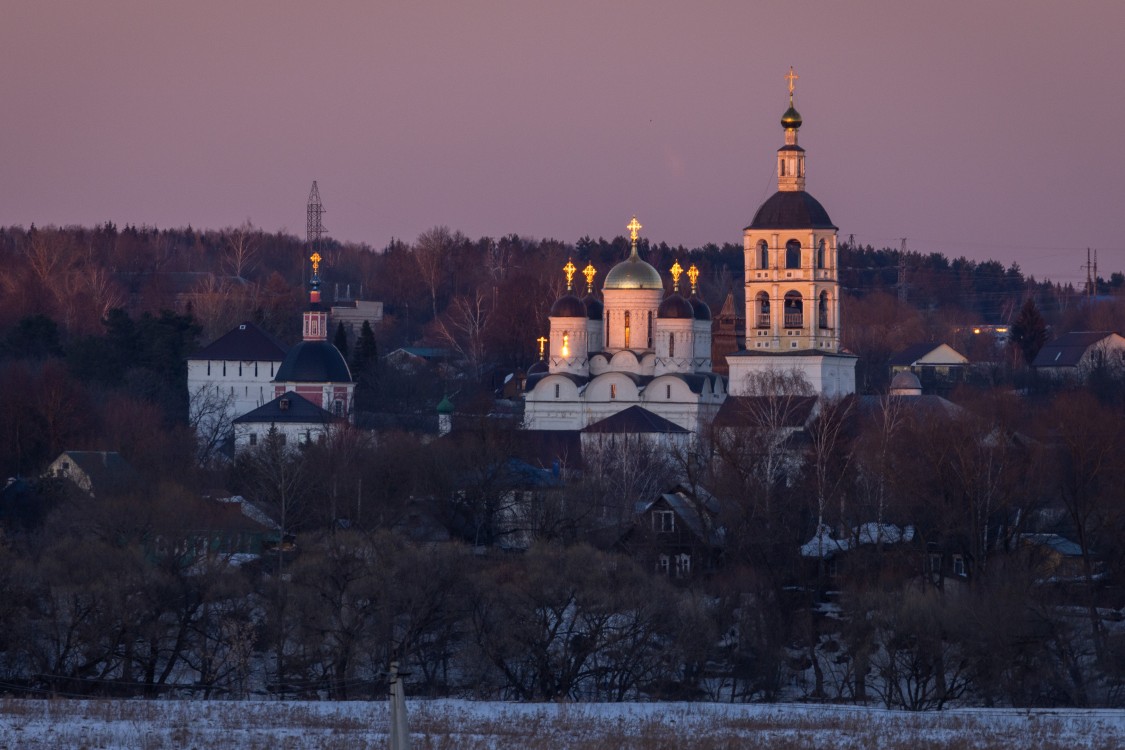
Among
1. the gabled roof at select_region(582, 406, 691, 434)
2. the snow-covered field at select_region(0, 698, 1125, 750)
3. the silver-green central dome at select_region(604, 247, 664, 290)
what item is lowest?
the snow-covered field at select_region(0, 698, 1125, 750)

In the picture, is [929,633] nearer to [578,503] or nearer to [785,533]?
[785,533]

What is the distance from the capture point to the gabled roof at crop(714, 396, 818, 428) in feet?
152

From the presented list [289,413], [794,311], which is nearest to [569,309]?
[794,311]

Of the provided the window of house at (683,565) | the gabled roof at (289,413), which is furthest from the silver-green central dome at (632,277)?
the window of house at (683,565)

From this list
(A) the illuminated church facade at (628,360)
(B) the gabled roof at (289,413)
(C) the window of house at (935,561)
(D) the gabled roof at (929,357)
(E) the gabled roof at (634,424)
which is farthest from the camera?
(D) the gabled roof at (929,357)

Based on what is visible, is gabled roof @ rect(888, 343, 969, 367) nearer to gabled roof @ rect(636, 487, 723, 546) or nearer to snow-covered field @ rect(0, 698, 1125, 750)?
gabled roof @ rect(636, 487, 723, 546)

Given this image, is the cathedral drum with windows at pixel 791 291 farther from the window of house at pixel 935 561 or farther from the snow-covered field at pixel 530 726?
the snow-covered field at pixel 530 726

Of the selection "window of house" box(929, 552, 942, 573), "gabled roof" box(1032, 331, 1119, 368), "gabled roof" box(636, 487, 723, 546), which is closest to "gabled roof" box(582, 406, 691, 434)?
"gabled roof" box(636, 487, 723, 546)

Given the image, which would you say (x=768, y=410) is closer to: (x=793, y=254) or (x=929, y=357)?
(x=793, y=254)

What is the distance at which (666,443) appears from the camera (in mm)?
49812

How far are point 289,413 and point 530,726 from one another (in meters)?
34.2

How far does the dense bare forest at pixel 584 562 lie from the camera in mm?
27438

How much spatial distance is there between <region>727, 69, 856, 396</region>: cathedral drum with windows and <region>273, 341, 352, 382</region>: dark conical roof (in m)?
10.6

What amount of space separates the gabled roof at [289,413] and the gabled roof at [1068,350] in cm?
2813
